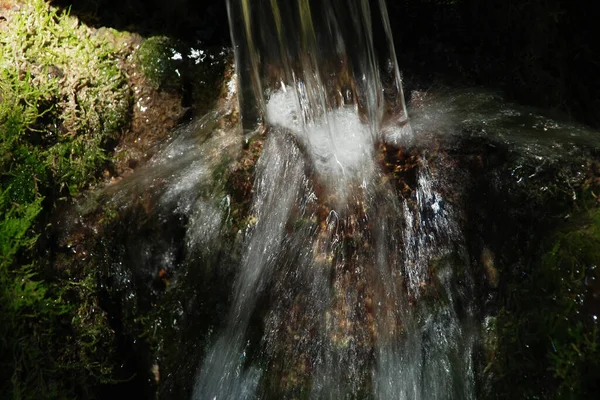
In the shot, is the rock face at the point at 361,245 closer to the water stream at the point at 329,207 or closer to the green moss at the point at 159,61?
the water stream at the point at 329,207

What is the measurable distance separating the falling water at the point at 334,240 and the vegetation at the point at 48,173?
0.55 meters

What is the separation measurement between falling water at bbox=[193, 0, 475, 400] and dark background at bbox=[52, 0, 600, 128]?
1.04 ft

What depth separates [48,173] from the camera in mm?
2539

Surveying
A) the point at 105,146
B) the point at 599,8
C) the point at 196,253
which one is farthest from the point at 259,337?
the point at 599,8

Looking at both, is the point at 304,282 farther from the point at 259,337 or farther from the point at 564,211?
the point at 564,211

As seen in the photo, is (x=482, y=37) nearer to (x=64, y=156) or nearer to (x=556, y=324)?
(x=556, y=324)

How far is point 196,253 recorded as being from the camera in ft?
8.23

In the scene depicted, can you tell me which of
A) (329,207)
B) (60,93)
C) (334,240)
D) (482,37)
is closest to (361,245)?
(334,240)

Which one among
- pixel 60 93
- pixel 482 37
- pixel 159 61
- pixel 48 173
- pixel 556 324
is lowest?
pixel 556 324

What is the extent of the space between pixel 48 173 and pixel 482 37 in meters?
2.29

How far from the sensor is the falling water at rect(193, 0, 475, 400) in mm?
2240

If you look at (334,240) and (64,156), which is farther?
(64,156)

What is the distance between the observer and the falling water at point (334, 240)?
88.2 inches

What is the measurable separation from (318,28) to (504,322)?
1.58 meters
